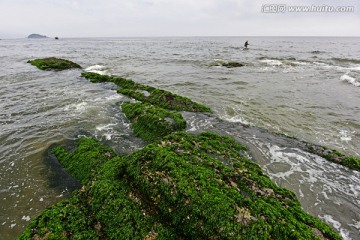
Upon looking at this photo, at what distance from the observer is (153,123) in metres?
9.45

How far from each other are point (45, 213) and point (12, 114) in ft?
31.2

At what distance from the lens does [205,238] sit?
422cm

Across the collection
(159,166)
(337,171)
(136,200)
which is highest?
(159,166)

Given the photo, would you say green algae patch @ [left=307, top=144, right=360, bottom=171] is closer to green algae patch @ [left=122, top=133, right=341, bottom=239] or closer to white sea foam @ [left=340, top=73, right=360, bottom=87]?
green algae patch @ [left=122, top=133, right=341, bottom=239]

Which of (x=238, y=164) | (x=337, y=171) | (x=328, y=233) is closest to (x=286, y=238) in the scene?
(x=328, y=233)

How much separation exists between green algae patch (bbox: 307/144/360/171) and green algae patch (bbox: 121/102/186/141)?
5527mm

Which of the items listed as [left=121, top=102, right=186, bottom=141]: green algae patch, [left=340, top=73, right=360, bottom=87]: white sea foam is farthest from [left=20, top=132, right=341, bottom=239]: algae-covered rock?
[left=340, top=73, right=360, bottom=87]: white sea foam

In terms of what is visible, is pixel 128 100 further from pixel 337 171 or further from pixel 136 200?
pixel 337 171

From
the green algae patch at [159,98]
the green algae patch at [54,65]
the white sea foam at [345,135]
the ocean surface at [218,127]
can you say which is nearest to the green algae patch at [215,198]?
the ocean surface at [218,127]

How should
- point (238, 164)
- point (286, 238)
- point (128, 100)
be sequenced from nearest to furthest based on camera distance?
point (286, 238)
point (238, 164)
point (128, 100)

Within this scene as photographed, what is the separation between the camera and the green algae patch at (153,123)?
9.09 m

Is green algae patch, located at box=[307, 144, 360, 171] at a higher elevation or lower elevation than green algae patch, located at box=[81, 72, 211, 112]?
lower

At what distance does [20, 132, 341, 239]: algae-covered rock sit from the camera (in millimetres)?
4301

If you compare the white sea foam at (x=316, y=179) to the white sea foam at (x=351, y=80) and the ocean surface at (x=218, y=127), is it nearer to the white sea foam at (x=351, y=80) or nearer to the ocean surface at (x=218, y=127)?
the ocean surface at (x=218, y=127)
